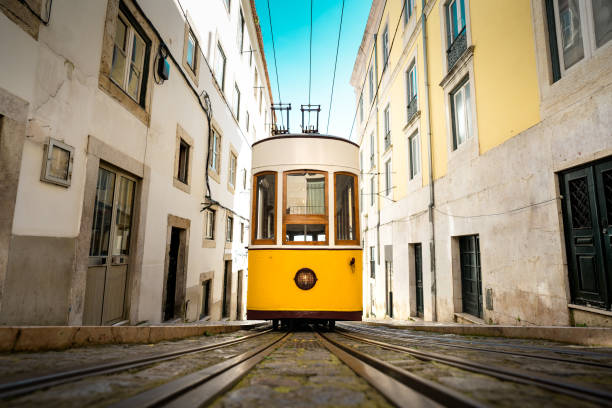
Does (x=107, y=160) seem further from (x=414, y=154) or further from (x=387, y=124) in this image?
(x=387, y=124)

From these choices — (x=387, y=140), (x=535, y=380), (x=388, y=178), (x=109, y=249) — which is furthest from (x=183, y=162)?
(x=387, y=140)

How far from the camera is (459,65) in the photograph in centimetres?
733

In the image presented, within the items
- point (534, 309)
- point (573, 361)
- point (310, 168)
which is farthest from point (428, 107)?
point (573, 361)

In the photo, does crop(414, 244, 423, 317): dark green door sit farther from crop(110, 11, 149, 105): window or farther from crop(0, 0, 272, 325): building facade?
crop(110, 11, 149, 105): window

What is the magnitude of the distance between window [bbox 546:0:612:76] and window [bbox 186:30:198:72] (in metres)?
6.90

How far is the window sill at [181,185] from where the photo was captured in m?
6.56

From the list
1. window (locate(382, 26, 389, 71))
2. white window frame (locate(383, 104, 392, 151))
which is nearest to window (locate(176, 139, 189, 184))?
white window frame (locate(383, 104, 392, 151))

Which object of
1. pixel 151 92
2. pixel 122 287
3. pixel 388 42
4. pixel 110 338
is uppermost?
pixel 388 42

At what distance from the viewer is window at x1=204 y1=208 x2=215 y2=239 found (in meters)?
8.72

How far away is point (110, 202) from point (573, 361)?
5412 millimetres

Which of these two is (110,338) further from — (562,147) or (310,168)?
(562,147)

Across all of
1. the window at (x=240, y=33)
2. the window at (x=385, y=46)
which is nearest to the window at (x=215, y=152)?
the window at (x=240, y=33)

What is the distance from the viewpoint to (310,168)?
5961mm

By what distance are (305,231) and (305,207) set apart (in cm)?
45
